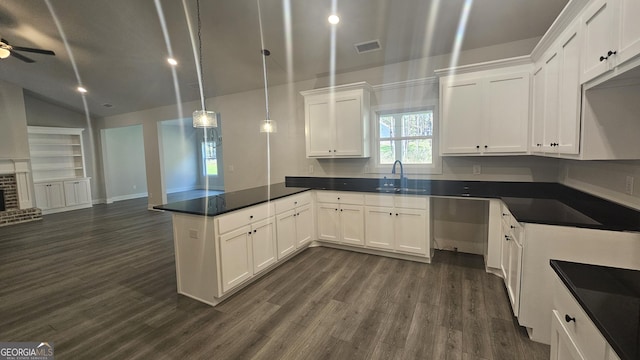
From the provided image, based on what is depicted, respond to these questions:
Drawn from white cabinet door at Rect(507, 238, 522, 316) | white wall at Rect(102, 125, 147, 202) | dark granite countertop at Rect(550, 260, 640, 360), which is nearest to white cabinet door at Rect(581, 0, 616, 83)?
dark granite countertop at Rect(550, 260, 640, 360)

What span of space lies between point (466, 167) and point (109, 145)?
32.5 ft

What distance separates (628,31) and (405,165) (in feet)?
8.93

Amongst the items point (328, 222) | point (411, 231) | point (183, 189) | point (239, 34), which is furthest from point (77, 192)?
point (411, 231)

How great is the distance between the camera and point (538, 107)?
2.67 m

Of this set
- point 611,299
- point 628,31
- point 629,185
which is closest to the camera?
point 611,299

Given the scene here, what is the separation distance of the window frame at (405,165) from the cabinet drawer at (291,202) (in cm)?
108

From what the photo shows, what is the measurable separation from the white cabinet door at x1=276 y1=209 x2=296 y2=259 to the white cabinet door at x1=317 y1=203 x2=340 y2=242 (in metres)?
0.52

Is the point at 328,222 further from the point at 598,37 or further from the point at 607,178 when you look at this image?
the point at 598,37

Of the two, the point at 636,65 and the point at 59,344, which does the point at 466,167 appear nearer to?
the point at 636,65

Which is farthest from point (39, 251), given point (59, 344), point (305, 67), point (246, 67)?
point (305, 67)

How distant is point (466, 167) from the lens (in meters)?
3.59

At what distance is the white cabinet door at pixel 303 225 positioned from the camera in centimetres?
374

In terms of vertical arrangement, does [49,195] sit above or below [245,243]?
above

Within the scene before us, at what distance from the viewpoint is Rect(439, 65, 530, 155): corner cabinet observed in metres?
2.94
